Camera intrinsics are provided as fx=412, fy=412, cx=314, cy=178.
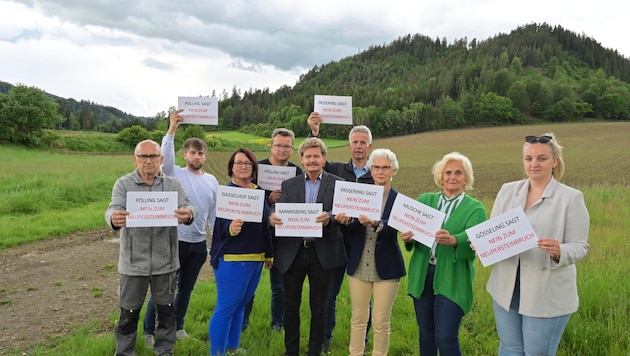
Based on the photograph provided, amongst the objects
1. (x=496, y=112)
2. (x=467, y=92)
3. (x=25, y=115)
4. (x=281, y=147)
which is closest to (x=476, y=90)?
(x=467, y=92)

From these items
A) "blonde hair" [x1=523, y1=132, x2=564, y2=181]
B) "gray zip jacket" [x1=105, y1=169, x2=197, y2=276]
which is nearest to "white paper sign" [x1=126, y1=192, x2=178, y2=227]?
"gray zip jacket" [x1=105, y1=169, x2=197, y2=276]

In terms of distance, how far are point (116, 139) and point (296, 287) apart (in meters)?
62.5

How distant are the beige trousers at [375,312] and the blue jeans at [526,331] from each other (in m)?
1.06

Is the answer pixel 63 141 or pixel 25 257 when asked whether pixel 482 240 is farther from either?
pixel 63 141

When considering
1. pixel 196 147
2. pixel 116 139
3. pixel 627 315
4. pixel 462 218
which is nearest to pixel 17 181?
pixel 196 147

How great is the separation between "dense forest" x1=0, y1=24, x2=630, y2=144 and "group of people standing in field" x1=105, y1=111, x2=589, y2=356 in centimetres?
5035

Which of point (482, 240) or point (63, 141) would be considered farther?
point (63, 141)

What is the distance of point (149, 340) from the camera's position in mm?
4773

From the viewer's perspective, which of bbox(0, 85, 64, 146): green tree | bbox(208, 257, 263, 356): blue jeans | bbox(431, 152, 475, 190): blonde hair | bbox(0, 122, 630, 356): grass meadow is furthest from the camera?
bbox(0, 85, 64, 146): green tree

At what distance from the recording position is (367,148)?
483 centimetres

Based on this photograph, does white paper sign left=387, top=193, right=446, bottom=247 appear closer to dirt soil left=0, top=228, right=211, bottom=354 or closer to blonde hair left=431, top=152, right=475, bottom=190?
blonde hair left=431, top=152, right=475, bottom=190

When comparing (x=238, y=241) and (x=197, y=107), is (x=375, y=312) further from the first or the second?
(x=197, y=107)

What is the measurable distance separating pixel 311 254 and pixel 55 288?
17.6 feet

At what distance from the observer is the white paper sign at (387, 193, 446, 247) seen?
352 centimetres
